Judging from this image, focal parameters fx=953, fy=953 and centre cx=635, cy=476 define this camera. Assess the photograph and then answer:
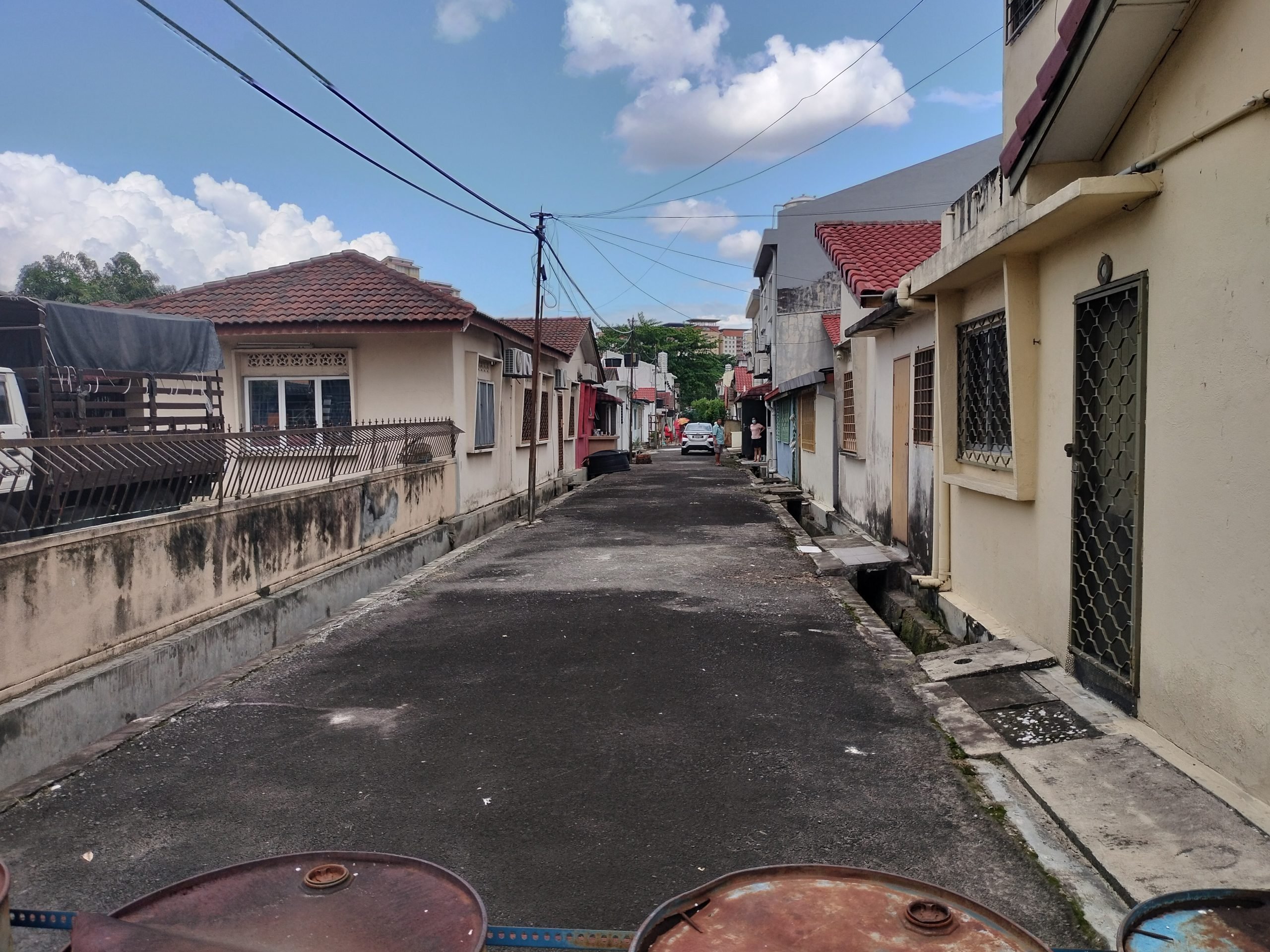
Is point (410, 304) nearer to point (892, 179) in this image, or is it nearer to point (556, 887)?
point (556, 887)

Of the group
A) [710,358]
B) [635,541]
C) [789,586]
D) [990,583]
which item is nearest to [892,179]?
[635,541]

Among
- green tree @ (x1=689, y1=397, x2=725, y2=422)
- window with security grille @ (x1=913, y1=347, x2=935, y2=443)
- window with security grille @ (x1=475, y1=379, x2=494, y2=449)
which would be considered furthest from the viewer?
green tree @ (x1=689, y1=397, x2=725, y2=422)

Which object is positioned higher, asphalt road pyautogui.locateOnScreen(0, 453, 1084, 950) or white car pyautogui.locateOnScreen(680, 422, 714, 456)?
white car pyautogui.locateOnScreen(680, 422, 714, 456)

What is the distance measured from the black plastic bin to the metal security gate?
23.5 metres

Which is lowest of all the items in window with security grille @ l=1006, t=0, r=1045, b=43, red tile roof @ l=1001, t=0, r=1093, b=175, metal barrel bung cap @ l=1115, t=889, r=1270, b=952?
metal barrel bung cap @ l=1115, t=889, r=1270, b=952

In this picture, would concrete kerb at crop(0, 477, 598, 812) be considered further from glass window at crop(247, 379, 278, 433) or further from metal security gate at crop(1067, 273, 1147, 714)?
metal security gate at crop(1067, 273, 1147, 714)

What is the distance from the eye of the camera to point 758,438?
3681 cm

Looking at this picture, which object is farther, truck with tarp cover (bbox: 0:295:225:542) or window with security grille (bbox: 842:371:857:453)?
window with security grille (bbox: 842:371:857:453)

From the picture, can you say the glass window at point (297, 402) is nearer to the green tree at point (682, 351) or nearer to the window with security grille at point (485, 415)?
the window with security grille at point (485, 415)

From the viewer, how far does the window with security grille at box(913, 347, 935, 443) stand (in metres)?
9.42

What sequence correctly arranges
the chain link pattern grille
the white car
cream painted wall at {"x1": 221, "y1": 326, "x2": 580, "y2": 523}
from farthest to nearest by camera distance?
1. the white car
2. cream painted wall at {"x1": 221, "y1": 326, "x2": 580, "y2": 523}
3. the chain link pattern grille

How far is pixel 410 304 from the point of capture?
13422mm

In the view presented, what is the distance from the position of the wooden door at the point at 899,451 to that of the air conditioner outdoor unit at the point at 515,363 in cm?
772

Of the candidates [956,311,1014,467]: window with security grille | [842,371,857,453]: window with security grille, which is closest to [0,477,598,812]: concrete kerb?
[956,311,1014,467]: window with security grille
